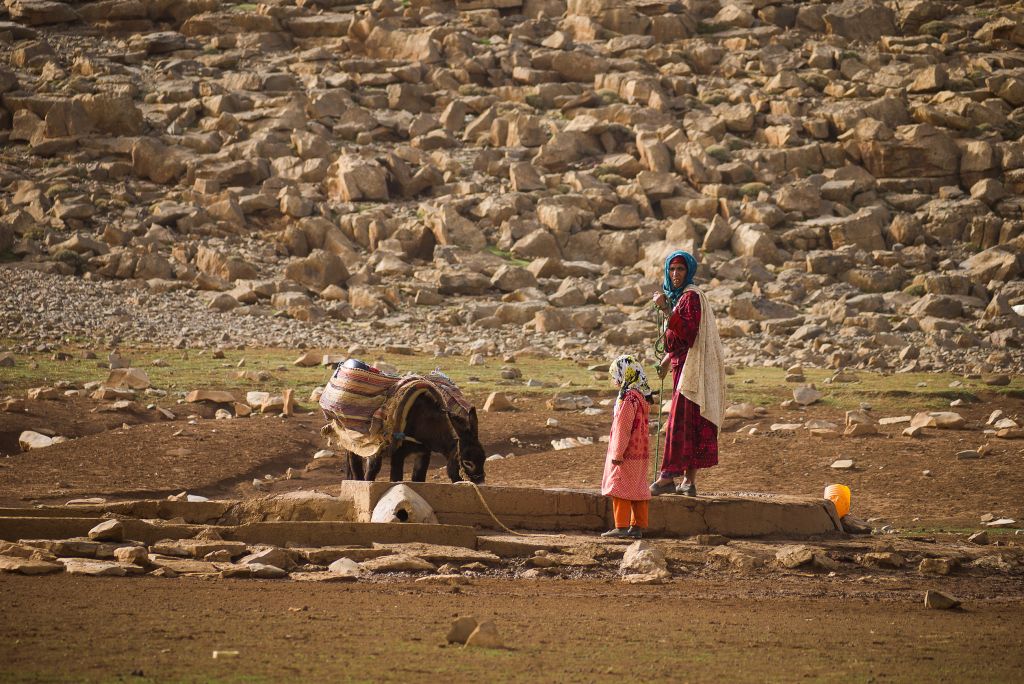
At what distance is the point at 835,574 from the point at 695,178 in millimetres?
21638

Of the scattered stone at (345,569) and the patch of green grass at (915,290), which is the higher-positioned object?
the scattered stone at (345,569)

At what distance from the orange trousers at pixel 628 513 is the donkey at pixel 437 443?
4.27ft

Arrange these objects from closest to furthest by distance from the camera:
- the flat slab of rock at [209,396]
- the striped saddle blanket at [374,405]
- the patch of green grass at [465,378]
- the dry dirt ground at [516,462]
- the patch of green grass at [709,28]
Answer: the striped saddle blanket at [374,405] < the dry dirt ground at [516,462] < the flat slab of rock at [209,396] < the patch of green grass at [465,378] < the patch of green grass at [709,28]

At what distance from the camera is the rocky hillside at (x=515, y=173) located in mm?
21828

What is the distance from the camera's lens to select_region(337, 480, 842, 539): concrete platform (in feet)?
27.6

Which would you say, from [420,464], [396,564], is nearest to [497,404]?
[420,464]

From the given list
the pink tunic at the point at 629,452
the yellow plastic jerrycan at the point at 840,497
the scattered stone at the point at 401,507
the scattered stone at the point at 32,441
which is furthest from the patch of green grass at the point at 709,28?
the scattered stone at the point at 401,507

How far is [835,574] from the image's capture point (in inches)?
309

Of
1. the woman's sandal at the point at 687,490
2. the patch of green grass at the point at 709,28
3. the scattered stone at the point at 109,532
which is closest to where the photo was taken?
the scattered stone at the point at 109,532

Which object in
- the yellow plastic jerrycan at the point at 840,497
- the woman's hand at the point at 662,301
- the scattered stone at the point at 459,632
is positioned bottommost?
the yellow plastic jerrycan at the point at 840,497

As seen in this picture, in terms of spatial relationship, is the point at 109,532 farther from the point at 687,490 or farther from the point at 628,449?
the point at 687,490

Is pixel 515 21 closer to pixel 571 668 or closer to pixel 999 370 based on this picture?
pixel 999 370

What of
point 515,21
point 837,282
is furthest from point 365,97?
point 837,282

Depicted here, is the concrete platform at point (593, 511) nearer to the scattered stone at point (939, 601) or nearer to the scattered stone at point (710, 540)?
the scattered stone at point (710, 540)
